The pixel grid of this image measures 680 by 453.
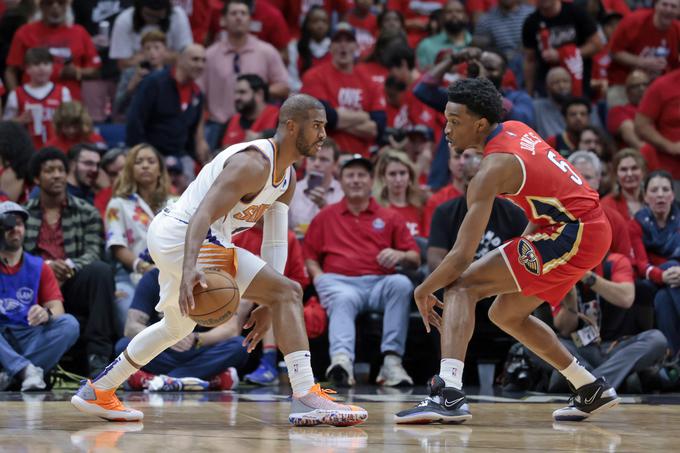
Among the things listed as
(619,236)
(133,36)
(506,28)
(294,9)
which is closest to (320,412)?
(619,236)

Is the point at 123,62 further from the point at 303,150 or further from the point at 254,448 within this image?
the point at 254,448

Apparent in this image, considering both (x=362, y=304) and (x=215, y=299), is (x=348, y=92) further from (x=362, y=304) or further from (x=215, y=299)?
(x=215, y=299)

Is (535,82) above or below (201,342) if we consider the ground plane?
above

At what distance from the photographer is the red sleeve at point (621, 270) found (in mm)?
8258

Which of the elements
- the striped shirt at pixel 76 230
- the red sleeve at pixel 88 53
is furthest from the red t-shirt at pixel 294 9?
the striped shirt at pixel 76 230

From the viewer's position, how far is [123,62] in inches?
458

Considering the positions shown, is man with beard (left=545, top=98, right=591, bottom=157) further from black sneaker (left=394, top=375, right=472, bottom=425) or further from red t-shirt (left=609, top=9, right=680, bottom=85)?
black sneaker (left=394, top=375, right=472, bottom=425)

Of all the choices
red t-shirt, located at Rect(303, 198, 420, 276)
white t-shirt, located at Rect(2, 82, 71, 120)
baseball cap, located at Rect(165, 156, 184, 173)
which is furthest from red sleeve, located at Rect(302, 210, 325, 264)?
white t-shirt, located at Rect(2, 82, 71, 120)

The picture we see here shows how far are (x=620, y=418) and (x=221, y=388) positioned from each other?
3.30 metres

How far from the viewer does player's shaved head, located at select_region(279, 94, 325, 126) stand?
18.3 ft

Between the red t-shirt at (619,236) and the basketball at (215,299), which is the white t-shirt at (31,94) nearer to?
the red t-shirt at (619,236)

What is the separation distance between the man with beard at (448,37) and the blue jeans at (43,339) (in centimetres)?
560

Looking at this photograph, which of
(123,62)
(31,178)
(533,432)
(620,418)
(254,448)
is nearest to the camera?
(254,448)

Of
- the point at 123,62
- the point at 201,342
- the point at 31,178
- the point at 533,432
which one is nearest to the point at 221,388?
the point at 201,342
